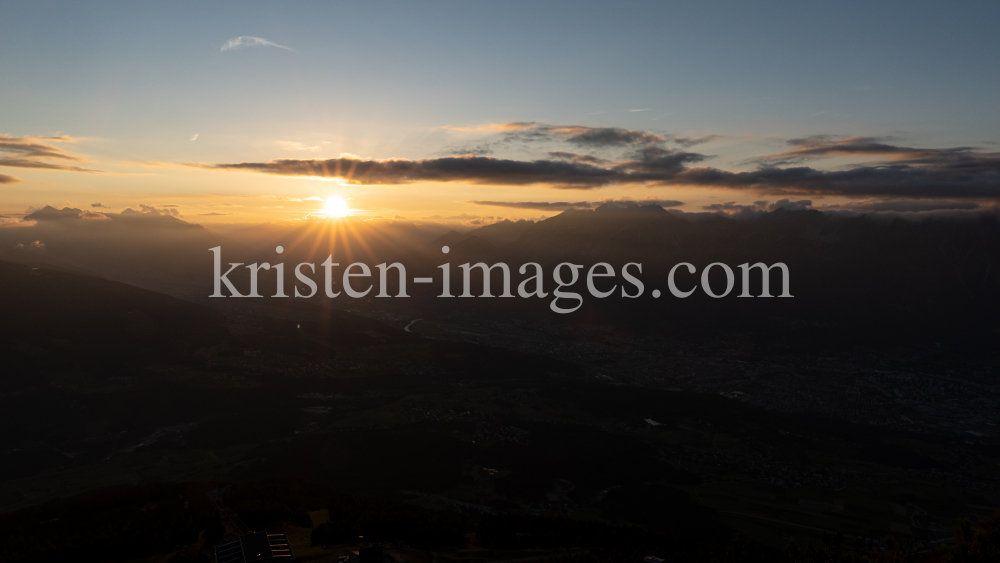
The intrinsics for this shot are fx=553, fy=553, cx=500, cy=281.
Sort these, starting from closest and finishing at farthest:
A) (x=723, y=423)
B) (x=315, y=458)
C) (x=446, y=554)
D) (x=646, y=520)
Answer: (x=446, y=554) < (x=646, y=520) < (x=315, y=458) < (x=723, y=423)

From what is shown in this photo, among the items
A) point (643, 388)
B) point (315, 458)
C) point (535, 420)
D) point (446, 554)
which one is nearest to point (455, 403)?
point (535, 420)

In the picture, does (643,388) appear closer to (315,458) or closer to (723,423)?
(723,423)

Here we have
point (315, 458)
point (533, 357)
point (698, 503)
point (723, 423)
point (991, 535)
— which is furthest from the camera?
point (533, 357)

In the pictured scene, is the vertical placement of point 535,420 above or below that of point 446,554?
below

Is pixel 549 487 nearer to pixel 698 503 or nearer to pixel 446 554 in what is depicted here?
pixel 698 503

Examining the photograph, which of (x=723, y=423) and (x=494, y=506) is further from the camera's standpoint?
(x=723, y=423)

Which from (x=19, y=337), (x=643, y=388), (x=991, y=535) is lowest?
(x=643, y=388)
